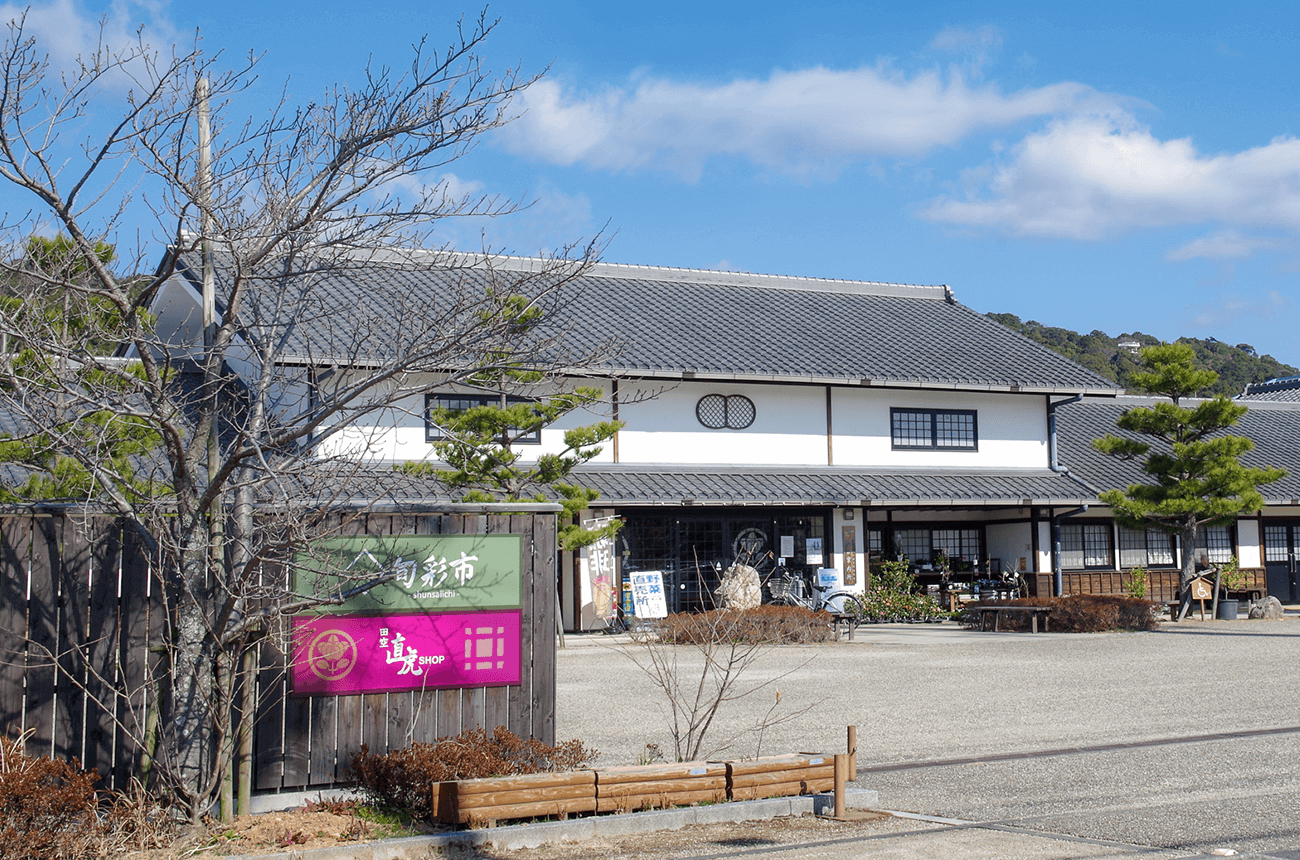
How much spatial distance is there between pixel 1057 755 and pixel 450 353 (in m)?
5.47

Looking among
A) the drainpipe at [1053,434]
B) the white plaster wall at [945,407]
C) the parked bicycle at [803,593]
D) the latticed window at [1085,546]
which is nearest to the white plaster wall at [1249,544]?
the latticed window at [1085,546]

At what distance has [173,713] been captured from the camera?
6.04 m

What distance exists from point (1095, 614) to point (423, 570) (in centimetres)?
1573

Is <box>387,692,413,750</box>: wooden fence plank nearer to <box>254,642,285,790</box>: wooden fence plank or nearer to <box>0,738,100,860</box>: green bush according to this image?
<box>254,642,285,790</box>: wooden fence plank

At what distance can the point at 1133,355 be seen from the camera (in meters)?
54.6

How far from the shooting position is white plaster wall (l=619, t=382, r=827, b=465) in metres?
21.5

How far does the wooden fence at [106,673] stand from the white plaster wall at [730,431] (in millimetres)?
Result: 13944

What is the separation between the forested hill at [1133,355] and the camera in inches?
2137

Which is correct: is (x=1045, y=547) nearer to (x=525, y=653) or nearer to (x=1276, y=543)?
(x=1276, y=543)

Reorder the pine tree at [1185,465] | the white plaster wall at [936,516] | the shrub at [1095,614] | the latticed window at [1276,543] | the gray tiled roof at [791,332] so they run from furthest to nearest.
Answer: the latticed window at [1276,543] < the white plaster wall at [936,516] < the pine tree at [1185,465] < the gray tiled roof at [791,332] < the shrub at [1095,614]

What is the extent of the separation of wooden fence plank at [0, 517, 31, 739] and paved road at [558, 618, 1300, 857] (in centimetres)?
414

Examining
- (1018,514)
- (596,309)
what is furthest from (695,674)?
(1018,514)

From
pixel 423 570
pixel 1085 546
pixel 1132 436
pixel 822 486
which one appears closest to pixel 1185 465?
pixel 1085 546

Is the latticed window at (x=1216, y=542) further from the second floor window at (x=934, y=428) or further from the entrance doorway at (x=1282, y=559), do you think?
the second floor window at (x=934, y=428)
